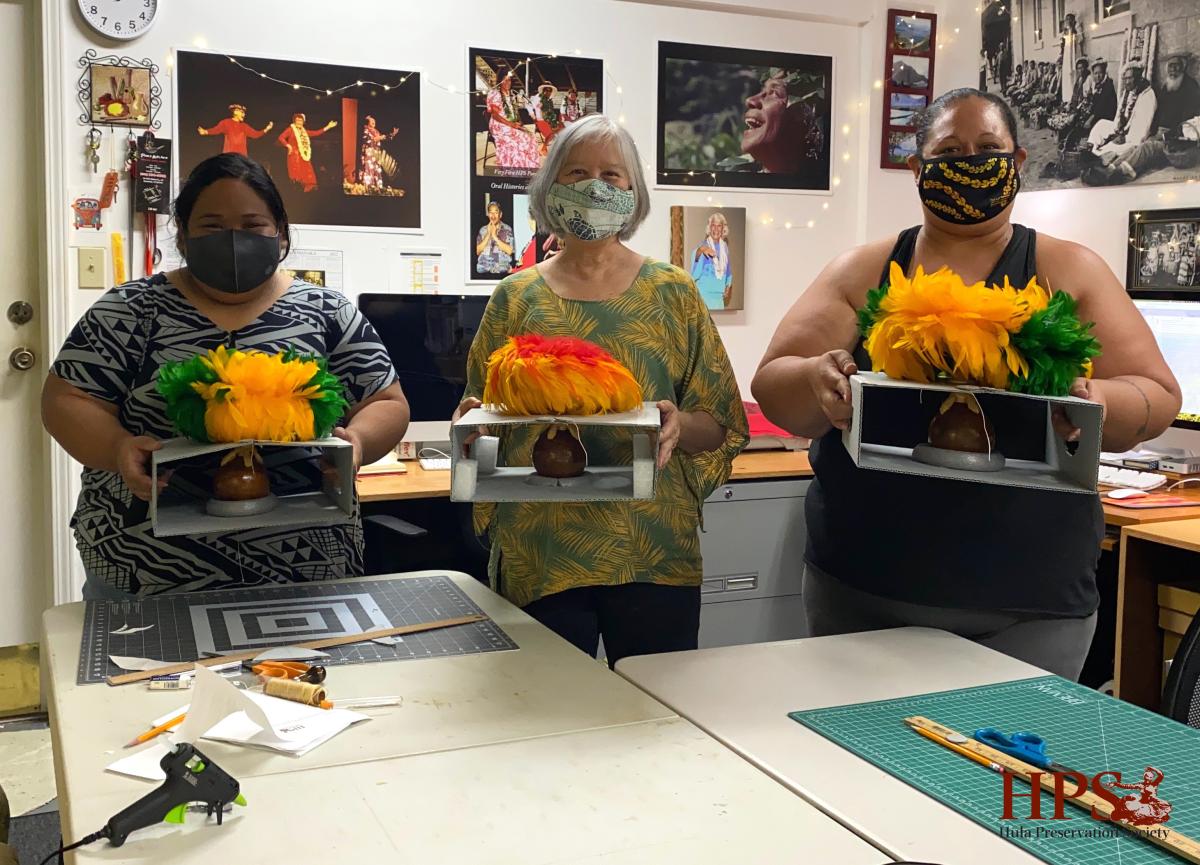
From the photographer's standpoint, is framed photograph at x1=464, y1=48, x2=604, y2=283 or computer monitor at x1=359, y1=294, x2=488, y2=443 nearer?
computer monitor at x1=359, y1=294, x2=488, y2=443

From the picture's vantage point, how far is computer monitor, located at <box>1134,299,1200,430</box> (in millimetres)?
3248

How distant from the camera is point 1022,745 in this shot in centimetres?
130

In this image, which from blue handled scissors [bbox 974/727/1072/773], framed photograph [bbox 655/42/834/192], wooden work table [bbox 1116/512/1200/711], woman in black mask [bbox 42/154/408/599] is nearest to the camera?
blue handled scissors [bbox 974/727/1072/773]

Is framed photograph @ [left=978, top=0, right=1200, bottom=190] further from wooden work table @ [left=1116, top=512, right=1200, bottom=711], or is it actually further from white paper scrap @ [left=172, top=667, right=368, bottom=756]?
white paper scrap @ [left=172, top=667, right=368, bottom=756]

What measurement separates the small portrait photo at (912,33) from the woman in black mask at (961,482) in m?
2.48

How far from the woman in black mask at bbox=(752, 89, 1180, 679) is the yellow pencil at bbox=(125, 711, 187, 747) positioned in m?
0.98

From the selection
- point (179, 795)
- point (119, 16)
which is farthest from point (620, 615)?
point (119, 16)

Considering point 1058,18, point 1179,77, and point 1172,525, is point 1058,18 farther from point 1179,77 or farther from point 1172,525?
point 1172,525

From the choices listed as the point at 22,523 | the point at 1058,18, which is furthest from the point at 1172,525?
the point at 22,523

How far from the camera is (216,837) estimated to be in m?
1.10

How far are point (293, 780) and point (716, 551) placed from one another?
93.3 inches

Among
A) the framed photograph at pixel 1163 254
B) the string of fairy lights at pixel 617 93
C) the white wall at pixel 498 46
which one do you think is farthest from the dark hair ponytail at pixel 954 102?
the white wall at pixel 498 46

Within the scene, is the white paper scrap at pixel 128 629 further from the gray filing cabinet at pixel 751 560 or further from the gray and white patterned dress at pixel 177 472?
the gray filing cabinet at pixel 751 560

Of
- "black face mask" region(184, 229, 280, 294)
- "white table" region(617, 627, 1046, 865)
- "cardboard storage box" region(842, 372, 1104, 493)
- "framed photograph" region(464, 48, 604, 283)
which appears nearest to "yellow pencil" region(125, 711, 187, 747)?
"white table" region(617, 627, 1046, 865)
